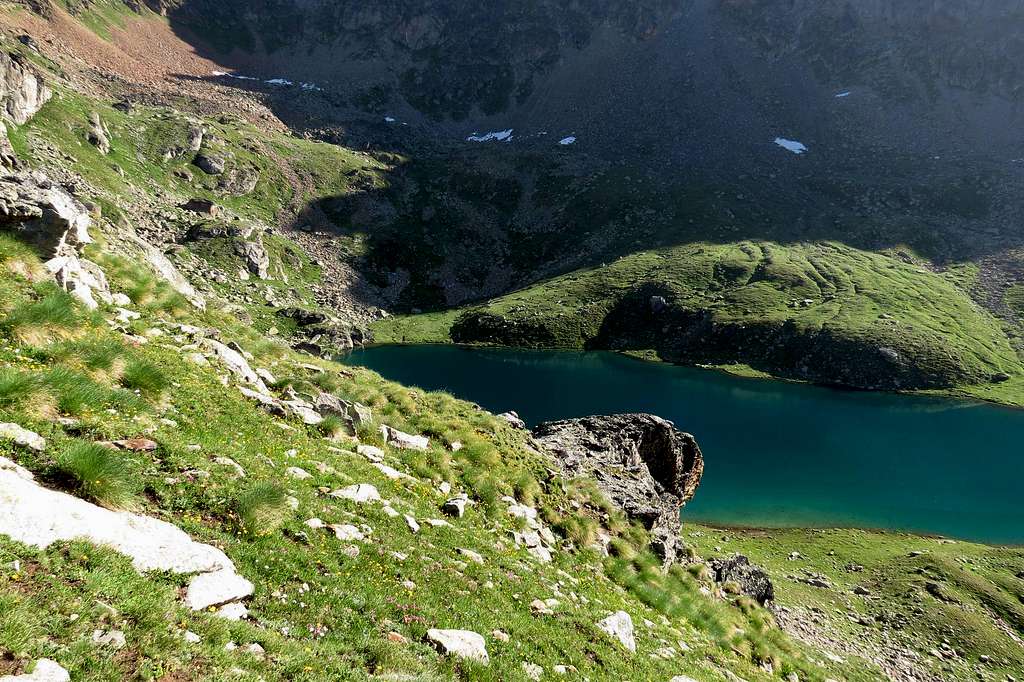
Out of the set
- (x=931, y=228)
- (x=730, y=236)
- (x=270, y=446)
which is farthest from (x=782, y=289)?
(x=270, y=446)

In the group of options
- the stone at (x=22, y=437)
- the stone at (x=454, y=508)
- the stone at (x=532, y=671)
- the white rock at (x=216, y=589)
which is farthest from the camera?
the stone at (x=454, y=508)

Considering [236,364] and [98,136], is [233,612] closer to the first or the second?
[236,364]

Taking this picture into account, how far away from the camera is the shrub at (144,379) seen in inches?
401

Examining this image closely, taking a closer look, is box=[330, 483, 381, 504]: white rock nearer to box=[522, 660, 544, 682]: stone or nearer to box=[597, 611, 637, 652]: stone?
box=[522, 660, 544, 682]: stone

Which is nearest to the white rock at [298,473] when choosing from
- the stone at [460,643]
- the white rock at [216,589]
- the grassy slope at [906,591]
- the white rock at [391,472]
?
the white rock at [391,472]

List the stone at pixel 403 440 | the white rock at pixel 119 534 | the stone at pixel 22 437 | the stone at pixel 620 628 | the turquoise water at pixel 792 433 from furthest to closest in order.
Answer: the turquoise water at pixel 792 433, the stone at pixel 403 440, the stone at pixel 620 628, the stone at pixel 22 437, the white rock at pixel 119 534

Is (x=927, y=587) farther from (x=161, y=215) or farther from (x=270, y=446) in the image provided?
(x=161, y=215)

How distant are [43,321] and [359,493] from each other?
24.8 feet

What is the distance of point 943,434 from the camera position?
81938mm

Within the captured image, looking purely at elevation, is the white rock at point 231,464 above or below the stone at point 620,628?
above

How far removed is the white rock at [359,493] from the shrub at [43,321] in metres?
6.68

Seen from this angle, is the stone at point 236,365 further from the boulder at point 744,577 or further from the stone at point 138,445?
the boulder at point 744,577

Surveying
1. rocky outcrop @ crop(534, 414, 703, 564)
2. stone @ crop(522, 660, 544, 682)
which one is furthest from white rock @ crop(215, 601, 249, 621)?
rocky outcrop @ crop(534, 414, 703, 564)

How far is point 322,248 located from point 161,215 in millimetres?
44070
